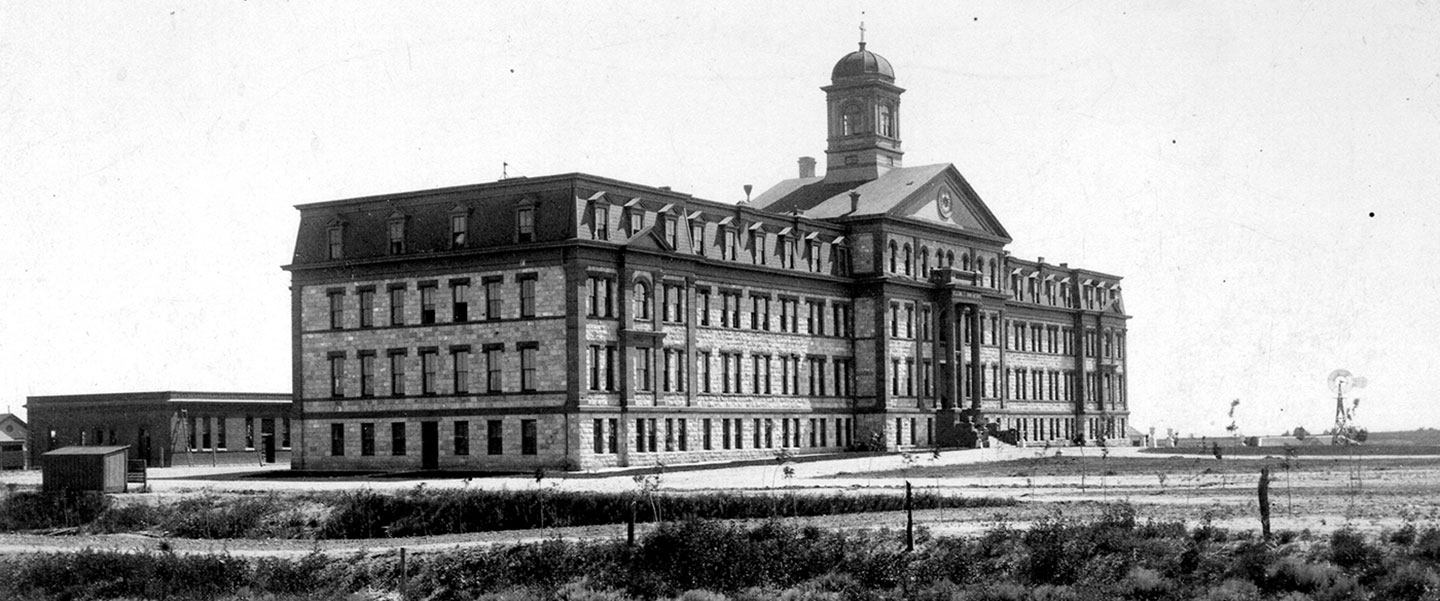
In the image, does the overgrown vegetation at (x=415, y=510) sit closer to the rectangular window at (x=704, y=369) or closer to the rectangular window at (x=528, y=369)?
the rectangular window at (x=528, y=369)

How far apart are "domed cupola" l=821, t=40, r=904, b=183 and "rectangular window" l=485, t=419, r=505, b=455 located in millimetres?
33036

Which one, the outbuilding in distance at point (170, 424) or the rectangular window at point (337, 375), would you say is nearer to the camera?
the rectangular window at point (337, 375)

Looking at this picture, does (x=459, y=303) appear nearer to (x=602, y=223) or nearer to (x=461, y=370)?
(x=461, y=370)

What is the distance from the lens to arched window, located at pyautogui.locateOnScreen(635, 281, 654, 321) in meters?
68.7

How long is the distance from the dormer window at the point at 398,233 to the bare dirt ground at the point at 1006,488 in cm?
1007

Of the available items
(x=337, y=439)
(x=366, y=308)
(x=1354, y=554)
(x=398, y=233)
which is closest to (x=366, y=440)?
(x=337, y=439)

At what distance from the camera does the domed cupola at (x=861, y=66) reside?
305 feet

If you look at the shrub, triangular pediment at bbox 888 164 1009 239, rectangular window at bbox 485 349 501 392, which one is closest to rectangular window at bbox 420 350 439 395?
rectangular window at bbox 485 349 501 392

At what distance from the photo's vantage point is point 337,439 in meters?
70.3

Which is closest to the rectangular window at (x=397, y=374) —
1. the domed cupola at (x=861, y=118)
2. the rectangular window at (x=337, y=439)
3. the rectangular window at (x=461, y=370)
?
the rectangular window at (x=461, y=370)

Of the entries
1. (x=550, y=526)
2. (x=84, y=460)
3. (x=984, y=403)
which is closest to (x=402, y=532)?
(x=550, y=526)

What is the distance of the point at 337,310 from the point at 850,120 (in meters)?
34.6

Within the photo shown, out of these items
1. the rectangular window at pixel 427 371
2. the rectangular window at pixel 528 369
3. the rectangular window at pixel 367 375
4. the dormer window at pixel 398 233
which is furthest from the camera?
the rectangular window at pixel 367 375

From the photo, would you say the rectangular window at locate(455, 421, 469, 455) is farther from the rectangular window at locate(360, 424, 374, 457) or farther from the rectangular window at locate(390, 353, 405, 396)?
the rectangular window at locate(360, 424, 374, 457)
